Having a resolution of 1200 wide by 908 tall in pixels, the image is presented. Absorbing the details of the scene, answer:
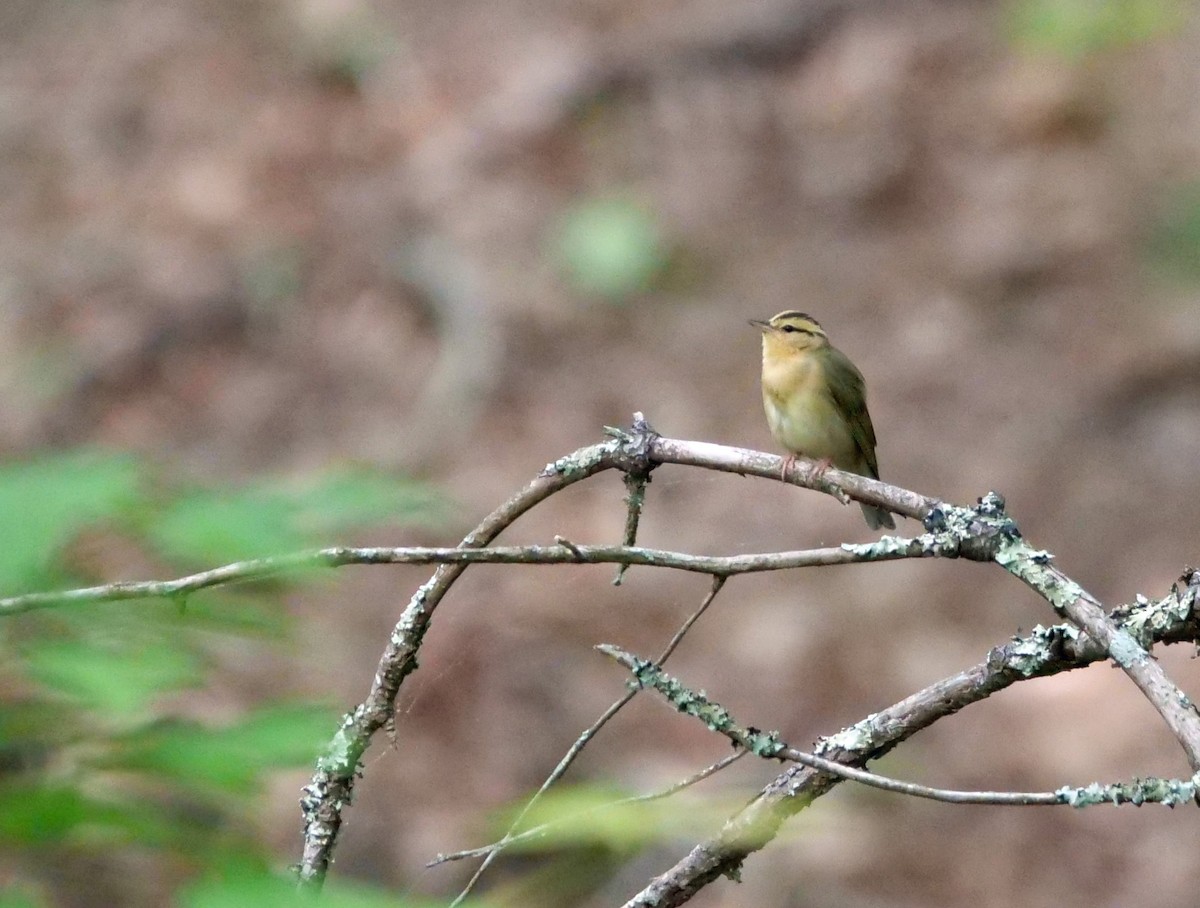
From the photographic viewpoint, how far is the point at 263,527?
1.83m

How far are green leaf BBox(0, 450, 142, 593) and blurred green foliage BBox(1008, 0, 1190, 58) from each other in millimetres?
8052

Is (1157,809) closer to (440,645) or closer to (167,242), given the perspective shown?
(440,645)

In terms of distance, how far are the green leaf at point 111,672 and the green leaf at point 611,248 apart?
23.7 ft

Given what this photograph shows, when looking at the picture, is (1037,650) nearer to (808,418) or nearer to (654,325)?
(808,418)


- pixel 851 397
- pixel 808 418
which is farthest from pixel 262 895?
pixel 851 397

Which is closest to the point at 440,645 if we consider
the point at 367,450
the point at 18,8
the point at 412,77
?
the point at 367,450

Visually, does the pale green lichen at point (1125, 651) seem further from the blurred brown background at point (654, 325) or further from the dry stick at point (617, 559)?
the blurred brown background at point (654, 325)

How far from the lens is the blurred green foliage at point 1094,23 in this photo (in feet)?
28.5

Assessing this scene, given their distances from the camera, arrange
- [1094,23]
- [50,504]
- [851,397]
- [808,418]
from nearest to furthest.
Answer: [50,504] < [808,418] < [851,397] < [1094,23]

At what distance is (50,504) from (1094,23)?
8.36 m

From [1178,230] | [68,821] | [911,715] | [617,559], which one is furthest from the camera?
[1178,230]

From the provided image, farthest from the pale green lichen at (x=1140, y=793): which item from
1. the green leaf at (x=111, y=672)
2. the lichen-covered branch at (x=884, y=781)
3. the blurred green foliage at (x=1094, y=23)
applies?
the blurred green foliage at (x=1094, y=23)

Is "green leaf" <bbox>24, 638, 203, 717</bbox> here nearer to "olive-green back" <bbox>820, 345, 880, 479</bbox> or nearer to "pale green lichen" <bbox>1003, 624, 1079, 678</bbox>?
"pale green lichen" <bbox>1003, 624, 1079, 678</bbox>

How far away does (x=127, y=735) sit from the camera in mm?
1274
